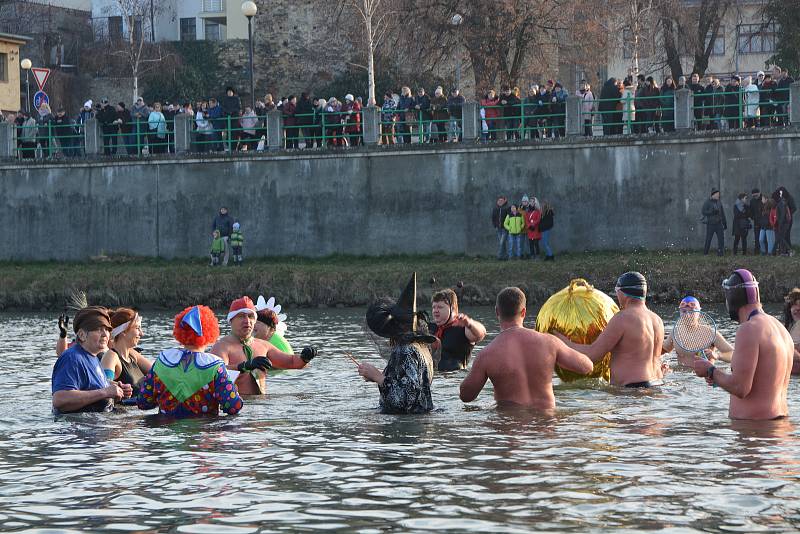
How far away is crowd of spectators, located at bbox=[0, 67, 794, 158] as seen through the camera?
3928 cm

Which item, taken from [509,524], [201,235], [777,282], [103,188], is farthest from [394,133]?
[509,524]

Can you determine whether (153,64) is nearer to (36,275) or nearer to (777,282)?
(36,275)

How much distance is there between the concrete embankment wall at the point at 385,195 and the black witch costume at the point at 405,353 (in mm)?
26552

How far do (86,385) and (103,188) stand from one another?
110 feet

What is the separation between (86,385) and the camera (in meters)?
14.2

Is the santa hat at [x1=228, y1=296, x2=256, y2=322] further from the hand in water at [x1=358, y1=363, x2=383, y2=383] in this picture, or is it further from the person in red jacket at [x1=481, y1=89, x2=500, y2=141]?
the person in red jacket at [x1=481, y1=89, x2=500, y2=141]

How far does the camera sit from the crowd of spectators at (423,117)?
129 feet

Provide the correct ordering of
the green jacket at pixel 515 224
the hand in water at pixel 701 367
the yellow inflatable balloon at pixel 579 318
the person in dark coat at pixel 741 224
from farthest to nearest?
the green jacket at pixel 515 224 → the person in dark coat at pixel 741 224 → the yellow inflatable balloon at pixel 579 318 → the hand in water at pixel 701 367

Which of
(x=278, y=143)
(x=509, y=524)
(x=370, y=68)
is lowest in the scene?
(x=509, y=524)

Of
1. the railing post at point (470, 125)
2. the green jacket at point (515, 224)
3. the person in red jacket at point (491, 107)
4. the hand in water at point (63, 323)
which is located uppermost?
the person in red jacket at point (491, 107)

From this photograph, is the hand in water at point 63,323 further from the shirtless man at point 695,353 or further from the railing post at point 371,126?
the railing post at point 371,126

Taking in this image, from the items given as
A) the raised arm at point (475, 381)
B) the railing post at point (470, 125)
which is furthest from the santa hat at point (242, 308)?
the railing post at point (470, 125)

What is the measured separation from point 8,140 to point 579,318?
3379 centimetres

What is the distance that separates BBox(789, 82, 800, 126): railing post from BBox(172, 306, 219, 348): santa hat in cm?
2790
